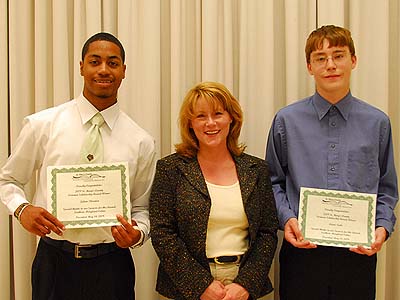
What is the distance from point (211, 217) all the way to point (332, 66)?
78 cm

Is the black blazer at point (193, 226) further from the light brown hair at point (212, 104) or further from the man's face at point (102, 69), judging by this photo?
A: the man's face at point (102, 69)

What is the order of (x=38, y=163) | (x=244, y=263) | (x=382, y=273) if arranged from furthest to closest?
1. (x=382, y=273)
2. (x=38, y=163)
3. (x=244, y=263)

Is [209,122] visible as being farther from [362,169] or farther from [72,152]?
[362,169]

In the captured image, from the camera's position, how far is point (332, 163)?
2.05 m

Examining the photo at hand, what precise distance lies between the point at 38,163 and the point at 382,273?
5.66 ft

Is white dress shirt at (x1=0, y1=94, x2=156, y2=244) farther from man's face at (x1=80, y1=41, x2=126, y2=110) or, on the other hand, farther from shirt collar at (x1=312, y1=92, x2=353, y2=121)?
shirt collar at (x1=312, y1=92, x2=353, y2=121)

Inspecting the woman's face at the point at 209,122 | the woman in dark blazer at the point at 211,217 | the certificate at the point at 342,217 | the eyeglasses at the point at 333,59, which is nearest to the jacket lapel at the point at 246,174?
the woman in dark blazer at the point at 211,217

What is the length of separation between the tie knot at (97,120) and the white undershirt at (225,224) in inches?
20.0

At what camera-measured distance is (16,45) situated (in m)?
2.49

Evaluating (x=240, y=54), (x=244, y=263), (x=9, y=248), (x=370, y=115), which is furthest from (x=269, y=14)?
(x=9, y=248)

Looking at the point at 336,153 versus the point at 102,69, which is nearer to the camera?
the point at 102,69

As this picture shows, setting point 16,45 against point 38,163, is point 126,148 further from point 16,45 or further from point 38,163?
point 16,45

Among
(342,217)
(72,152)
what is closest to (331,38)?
(342,217)

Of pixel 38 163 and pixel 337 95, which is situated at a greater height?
pixel 337 95
